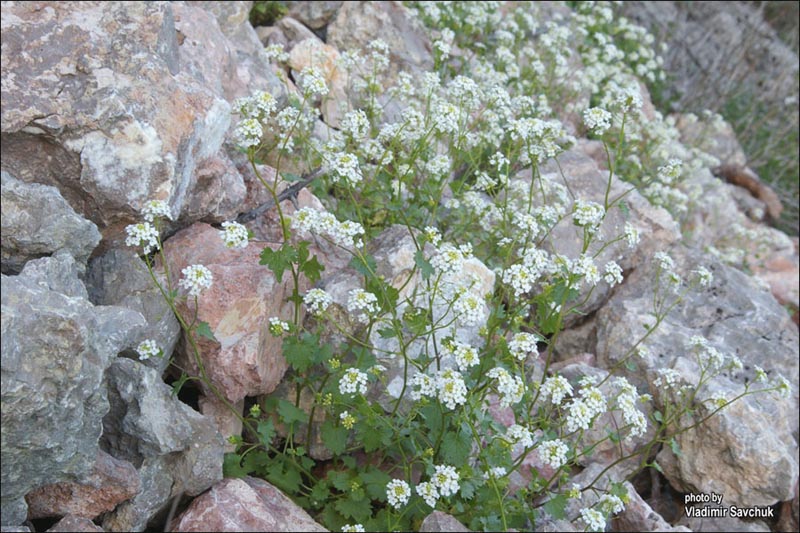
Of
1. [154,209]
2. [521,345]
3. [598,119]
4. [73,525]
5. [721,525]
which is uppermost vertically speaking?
[598,119]

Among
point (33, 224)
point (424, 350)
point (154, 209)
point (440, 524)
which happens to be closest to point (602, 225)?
point (424, 350)

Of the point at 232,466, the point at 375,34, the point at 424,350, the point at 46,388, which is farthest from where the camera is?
the point at 375,34

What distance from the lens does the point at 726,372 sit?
20.1 ft

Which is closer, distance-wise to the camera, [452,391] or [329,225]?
[452,391]

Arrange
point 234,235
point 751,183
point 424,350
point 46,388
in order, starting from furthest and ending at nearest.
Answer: point 751,183
point 424,350
point 234,235
point 46,388

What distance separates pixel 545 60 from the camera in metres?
9.01

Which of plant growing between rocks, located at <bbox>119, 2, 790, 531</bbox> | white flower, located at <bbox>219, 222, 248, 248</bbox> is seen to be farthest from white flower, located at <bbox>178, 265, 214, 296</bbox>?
white flower, located at <bbox>219, 222, 248, 248</bbox>

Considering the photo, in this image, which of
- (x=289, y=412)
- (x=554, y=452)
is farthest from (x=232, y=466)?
(x=554, y=452)

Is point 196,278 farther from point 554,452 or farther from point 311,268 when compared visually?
point 554,452

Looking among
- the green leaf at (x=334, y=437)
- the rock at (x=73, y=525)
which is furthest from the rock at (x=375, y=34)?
the rock at (x=73, y=525)

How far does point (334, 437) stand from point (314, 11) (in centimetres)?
545

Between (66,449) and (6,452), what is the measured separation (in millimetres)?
236

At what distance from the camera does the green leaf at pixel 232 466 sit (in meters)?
4.14

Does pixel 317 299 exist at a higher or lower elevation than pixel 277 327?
higher
